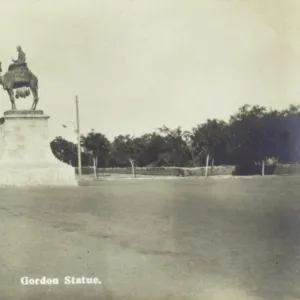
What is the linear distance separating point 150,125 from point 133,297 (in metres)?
0.86

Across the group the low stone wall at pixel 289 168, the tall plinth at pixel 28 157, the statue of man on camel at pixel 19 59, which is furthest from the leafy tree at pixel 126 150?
the low stone wall at pixel 289 168

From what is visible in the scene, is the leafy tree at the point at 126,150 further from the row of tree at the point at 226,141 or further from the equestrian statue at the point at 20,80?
the equestrian statue at the point at 20,80

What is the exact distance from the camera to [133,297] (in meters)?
2.30

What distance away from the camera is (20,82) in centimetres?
330

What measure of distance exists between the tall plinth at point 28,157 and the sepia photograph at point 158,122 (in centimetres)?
109

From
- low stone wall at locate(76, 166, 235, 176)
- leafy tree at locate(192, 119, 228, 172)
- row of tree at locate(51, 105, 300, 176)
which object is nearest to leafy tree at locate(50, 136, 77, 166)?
row of tree at locate(51, 105, 300, 176)

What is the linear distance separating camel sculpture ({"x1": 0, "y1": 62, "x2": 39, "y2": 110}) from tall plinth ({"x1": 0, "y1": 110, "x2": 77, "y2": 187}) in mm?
204

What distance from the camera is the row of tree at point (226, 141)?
265 cm

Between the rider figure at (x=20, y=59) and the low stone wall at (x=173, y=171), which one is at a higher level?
the rider figure at (x=20, y=59)

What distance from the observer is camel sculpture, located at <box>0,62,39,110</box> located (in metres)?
2.90

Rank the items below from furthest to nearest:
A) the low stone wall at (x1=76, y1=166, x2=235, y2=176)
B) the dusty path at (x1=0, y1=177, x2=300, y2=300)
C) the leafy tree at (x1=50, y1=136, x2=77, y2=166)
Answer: the leafy tree at (x1=50, y1=136, x2=77, y2=166) < the low stone wall at (x1=76, y1=166, x2=235, y2=176) < the dusty path at (x1=0, y1=177, x2=300, y2=300)

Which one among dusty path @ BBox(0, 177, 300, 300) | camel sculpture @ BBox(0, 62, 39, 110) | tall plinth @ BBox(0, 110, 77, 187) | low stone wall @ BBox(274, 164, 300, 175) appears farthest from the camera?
tall plinth @ BBox(0, 110, 77, 187)

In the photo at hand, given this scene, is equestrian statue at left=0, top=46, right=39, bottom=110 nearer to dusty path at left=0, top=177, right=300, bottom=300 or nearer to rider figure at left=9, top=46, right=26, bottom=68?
rider figure at left=9, top=46, right=26, bottom=68

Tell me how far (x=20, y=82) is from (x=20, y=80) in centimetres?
8
